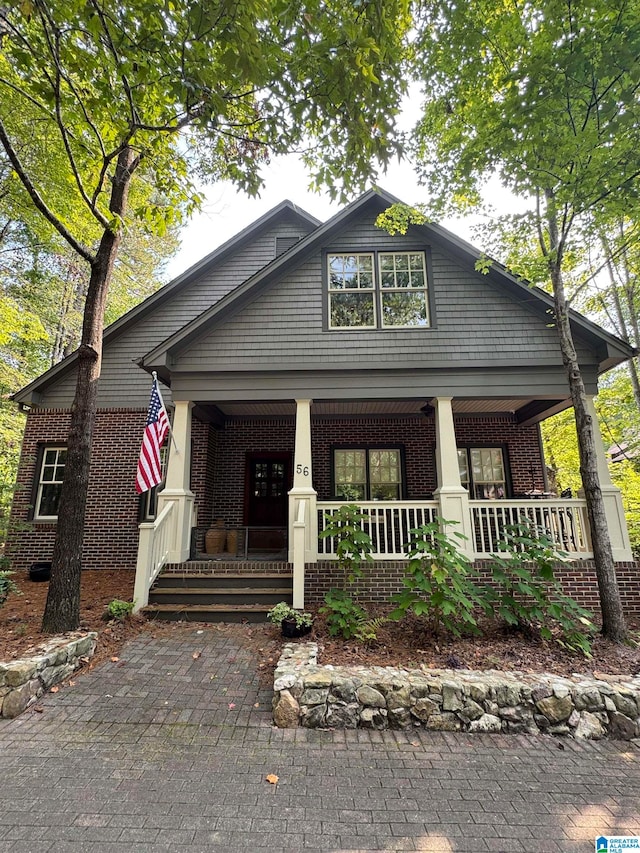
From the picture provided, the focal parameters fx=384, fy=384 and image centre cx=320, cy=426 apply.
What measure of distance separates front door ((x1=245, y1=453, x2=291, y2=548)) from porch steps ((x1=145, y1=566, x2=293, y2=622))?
108 inches

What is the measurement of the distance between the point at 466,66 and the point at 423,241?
2475 millimetres

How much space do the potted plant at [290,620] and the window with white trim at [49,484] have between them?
250 inches

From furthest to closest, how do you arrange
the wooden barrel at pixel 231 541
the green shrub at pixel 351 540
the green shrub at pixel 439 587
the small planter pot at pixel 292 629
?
the wooden barrel at pixel 231 541 < the green shrub at pixel 351 540 < the small planter pot at pixel 292 629 < the green shrub at pixel 439 587

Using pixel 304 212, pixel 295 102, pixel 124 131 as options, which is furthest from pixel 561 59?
pixel 304 212

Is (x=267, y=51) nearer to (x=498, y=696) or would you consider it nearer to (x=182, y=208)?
(x=182, y=208)

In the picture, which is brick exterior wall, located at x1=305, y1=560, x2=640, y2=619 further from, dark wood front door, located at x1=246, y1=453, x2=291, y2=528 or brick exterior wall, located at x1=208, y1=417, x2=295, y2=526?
brick exterior wall, located at x1=208, y1=417, x2=295, y2=526

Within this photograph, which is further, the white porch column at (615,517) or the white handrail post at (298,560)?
the white porch column at (615,517)

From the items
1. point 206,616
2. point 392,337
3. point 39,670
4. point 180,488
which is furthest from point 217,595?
point 392,337

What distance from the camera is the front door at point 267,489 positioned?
345 inches

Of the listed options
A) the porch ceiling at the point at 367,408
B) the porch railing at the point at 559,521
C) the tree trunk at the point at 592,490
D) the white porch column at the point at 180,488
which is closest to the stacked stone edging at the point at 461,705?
the tree trunk at the point at 592,490

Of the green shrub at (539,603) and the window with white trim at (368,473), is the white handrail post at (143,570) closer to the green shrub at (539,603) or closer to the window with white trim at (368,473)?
the window with white trim at (368,473)

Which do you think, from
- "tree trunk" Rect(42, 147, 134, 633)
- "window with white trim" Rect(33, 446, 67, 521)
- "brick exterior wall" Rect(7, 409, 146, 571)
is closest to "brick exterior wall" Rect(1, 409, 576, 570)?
"brick exterior wall" Rect(7, 409, 146, 571)

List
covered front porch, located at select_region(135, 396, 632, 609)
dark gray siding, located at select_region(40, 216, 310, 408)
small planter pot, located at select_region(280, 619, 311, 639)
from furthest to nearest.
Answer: dark gray siding, located at select_region(40, 216, 310, 408), covered front porch, located at select_region(135, 396, 632, 609), small planter pot, located at select_region(280, 619, 311, 639)

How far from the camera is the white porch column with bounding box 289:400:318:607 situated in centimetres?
556
